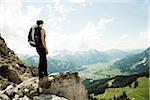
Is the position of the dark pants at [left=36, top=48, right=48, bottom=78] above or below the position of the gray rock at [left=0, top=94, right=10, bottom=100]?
above

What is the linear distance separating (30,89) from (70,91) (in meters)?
3.06

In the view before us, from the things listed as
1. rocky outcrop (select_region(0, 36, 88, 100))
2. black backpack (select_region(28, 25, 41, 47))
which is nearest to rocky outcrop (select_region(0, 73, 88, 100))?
rocky outcrop (select_region(0, 36, 88, 100))

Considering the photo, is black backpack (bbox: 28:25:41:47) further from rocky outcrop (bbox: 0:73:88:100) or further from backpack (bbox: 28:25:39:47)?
rocky outcrop (bbox: 0:73:88:100)

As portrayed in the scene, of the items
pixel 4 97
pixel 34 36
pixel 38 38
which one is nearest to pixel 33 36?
pixel 34 36

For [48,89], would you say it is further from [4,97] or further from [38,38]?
[38,38]

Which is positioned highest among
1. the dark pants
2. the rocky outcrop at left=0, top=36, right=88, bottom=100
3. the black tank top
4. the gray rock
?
the black tank top

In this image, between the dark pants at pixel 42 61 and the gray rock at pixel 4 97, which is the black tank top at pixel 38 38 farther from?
the gray rock at pixel 4 97

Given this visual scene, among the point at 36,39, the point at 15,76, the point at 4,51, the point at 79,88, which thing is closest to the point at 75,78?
the point at 79,88

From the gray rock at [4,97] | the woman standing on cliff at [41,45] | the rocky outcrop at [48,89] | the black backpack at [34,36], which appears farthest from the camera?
the black backpack at [34,36]

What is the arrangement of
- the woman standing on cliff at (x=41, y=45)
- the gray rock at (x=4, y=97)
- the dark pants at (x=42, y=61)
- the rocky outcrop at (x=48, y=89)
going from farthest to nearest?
the dark pants at (x=42, y=61) < the woman standing on cliff at (x=41, y=45) < the gray rock at (x=4, y=97) < the rocky outcrop at (x=48, y=89)

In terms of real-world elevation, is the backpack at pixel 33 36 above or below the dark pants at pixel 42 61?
above

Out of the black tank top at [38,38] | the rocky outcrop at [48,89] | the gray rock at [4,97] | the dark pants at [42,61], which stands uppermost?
the black tank top at [38,38]

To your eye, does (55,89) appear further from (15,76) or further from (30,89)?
(15,76)

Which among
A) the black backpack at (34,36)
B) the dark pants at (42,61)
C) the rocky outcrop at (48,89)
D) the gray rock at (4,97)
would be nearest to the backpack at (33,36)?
the black backpack at (34,36)
